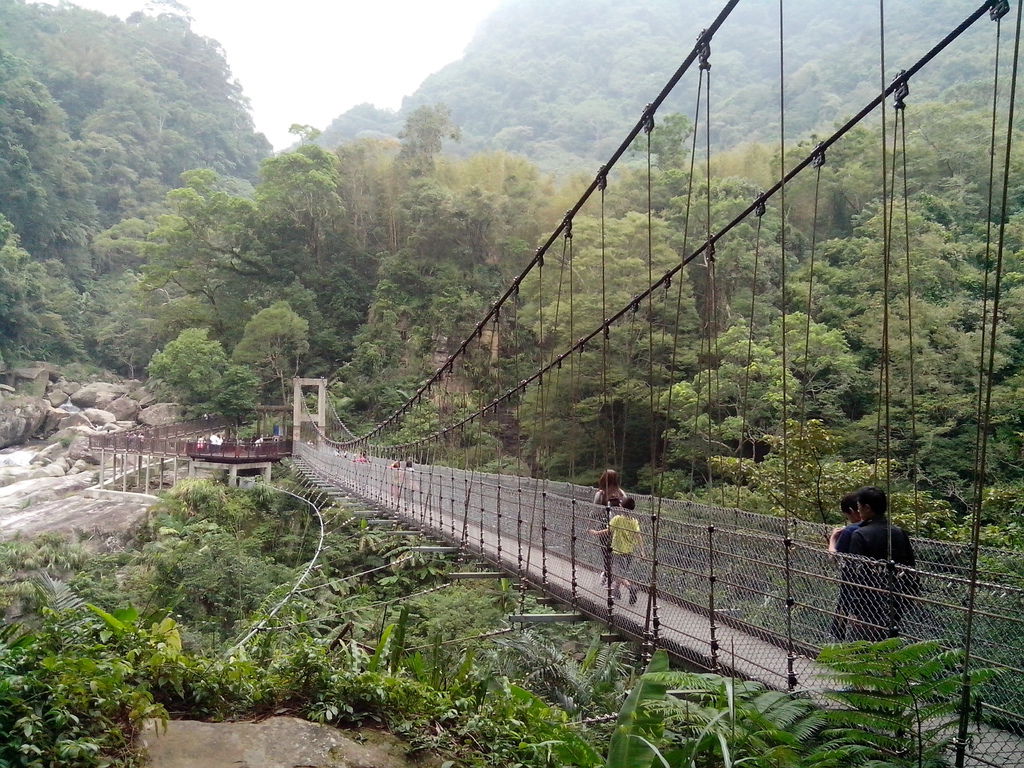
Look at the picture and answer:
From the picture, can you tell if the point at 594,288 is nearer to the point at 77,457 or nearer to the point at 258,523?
the point at 258,523

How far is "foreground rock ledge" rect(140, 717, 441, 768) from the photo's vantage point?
5.13ft

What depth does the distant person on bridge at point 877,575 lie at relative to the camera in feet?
5.98

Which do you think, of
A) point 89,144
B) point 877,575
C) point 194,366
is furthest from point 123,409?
point 877,575

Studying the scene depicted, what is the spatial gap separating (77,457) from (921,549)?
17.9 meters

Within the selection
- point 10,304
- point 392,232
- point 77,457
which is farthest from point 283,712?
point 10,304

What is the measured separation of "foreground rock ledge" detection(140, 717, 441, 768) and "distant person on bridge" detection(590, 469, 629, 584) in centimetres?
143

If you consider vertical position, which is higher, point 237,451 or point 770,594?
point 770,594

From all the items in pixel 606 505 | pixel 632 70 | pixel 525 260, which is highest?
pixel 632 70

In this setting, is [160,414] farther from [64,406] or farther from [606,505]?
[606,505]

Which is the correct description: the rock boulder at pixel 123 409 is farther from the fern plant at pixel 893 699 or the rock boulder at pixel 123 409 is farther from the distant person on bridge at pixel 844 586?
the fern plant at pixel 893 699

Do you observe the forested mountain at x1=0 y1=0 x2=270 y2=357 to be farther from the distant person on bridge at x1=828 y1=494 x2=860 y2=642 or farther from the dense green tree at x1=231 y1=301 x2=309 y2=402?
the distant person on bridge at x1=828 y1=494 x2=860 y2=642

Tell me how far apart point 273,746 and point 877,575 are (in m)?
1.57

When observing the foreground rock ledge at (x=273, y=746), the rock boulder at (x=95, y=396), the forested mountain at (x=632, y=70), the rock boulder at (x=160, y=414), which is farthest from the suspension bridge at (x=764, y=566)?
the forested mountain at (x=632, y=70)

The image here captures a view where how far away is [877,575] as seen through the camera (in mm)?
1922
